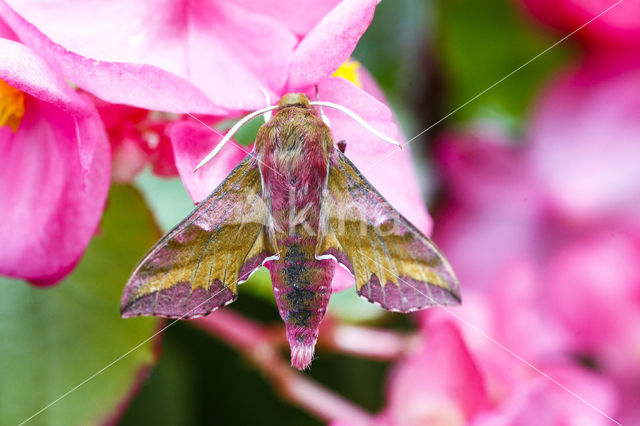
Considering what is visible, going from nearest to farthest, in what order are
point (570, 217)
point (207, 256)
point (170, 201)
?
point (207, 256) → point (170, 201) → point (570, 217)

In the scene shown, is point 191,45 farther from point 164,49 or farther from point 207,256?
point 207,256

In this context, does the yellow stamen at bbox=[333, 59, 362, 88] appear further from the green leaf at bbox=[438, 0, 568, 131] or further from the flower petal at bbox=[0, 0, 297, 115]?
the green leaf at bbox=[438, 0, 568, 131]

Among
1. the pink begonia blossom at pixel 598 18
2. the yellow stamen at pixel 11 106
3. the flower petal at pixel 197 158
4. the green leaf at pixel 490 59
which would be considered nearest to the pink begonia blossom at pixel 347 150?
the flower petal at pixel 197 158

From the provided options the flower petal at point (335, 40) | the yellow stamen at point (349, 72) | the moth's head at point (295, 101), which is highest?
the yellow stamen at point (349, 72)

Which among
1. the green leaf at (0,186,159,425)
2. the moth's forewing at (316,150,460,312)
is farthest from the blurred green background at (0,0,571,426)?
the moth's forewing at (316,150,460,312)

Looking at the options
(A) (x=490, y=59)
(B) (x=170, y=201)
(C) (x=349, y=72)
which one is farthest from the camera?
(A) (x=490, y=59)

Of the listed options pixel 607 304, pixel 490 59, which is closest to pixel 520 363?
pixel 607 304

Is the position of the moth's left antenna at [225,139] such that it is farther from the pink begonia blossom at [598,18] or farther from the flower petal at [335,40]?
the pink begonia blossom at [598,18]
